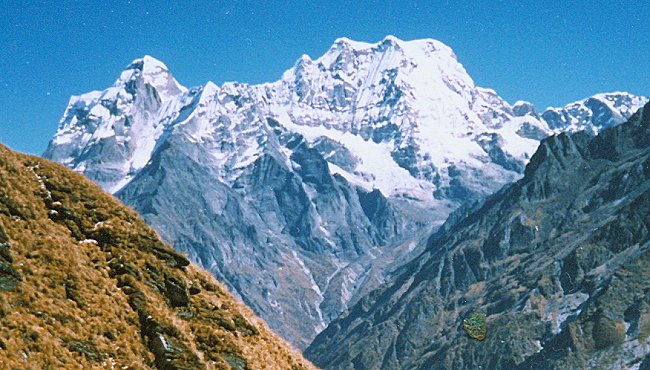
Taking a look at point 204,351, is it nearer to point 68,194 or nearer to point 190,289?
point 190,289

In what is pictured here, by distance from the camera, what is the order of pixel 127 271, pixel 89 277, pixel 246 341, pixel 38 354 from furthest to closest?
pixel 246 341 < pixel 127 271 < pixel 89 277 < pixel 38 354

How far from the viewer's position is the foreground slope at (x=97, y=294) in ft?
82.6

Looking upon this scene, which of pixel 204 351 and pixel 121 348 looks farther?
pixel 204 351

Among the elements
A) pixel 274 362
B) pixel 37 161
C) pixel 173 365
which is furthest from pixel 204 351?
pixel 37 161

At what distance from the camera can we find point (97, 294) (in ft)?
93.5

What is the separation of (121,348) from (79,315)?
2060 mm

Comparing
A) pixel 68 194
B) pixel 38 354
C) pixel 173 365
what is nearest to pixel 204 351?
pixel 173 365

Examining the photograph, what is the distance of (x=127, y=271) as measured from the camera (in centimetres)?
3102

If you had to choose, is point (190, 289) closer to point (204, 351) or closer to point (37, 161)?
point (204, 351)

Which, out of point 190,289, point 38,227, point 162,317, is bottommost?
point 162,317

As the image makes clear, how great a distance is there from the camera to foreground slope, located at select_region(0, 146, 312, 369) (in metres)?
25.2

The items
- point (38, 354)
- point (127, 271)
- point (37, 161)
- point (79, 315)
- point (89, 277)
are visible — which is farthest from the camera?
point (37, 161)

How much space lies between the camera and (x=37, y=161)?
35875mm

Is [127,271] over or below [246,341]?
over
